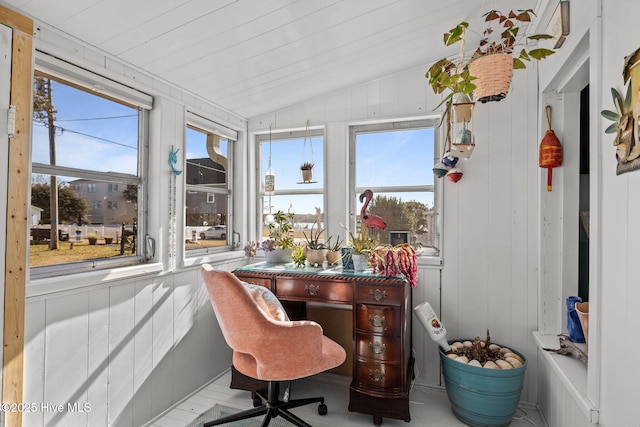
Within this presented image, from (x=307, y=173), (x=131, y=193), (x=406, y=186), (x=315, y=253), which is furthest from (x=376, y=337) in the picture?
(x=131, y=193)

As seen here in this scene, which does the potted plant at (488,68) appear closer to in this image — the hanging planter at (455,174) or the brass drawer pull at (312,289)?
the hanging planter at (455,174)

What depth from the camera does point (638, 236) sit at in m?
1.10

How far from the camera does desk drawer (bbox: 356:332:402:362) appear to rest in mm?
2178

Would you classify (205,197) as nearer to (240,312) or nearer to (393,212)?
(240,312)

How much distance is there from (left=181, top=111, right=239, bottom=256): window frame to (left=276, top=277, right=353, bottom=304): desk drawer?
0.75 metres

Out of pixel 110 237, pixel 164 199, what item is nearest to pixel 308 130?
pixel 164 199

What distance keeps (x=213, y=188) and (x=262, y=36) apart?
4.68 feet

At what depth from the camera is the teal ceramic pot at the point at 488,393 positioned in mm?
2102

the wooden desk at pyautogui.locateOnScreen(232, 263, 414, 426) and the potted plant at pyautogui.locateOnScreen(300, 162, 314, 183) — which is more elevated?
the potted plant at pyautogui.locateOnScreen(300, 162, 314, 183)

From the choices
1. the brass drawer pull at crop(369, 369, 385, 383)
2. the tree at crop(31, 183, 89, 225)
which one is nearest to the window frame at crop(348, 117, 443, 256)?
the brass drawer pull at crop(369, 369, 385, 383)

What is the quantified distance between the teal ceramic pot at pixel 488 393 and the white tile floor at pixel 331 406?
0.14 m

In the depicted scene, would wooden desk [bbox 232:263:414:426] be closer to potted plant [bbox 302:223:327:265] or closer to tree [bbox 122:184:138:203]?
potted plant [bbox 302:223:327:265]

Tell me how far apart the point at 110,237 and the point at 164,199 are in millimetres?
403

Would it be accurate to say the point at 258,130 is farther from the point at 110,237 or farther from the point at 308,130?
the point at 110,237
